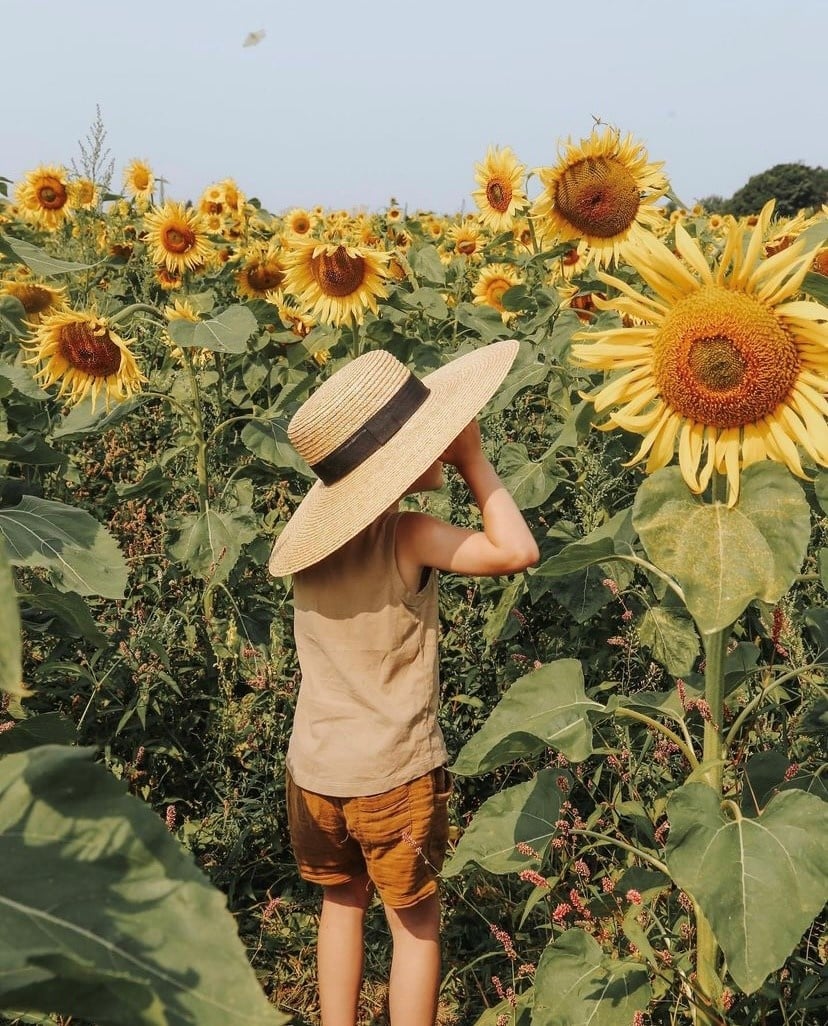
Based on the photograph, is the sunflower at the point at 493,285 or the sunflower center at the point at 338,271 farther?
the sunflower at the point at 493,285

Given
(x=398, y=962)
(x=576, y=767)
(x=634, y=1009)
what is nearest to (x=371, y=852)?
(x=398, y=962)

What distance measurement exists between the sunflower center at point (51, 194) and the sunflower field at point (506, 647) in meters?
1.37

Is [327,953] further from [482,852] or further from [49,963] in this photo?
[49,963]

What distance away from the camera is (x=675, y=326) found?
164 centimetres

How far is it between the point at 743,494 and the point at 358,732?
893 mm

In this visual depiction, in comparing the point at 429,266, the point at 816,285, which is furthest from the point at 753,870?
the point at 429,266

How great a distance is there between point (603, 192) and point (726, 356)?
2.32 metres

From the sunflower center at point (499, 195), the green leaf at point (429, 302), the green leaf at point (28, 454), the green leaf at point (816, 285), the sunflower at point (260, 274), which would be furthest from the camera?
the sunflower at point (260, 274)

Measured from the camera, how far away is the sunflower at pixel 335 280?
167 inches

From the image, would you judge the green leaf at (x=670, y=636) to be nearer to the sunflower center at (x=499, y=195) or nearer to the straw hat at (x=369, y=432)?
the straw hat at (x=369, y=432)

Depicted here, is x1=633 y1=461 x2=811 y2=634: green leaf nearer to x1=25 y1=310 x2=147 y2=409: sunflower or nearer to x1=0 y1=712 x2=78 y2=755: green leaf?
x1=0 y1=712 x2=78 y2=755: green leaf

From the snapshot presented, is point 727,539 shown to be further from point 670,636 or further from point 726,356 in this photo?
point 670,636

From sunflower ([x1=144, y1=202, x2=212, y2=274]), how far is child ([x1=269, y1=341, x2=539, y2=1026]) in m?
3.62

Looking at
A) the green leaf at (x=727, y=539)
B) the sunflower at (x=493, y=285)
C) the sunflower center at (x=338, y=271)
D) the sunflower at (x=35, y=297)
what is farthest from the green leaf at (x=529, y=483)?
the sunflower at (x=493, y=285)
